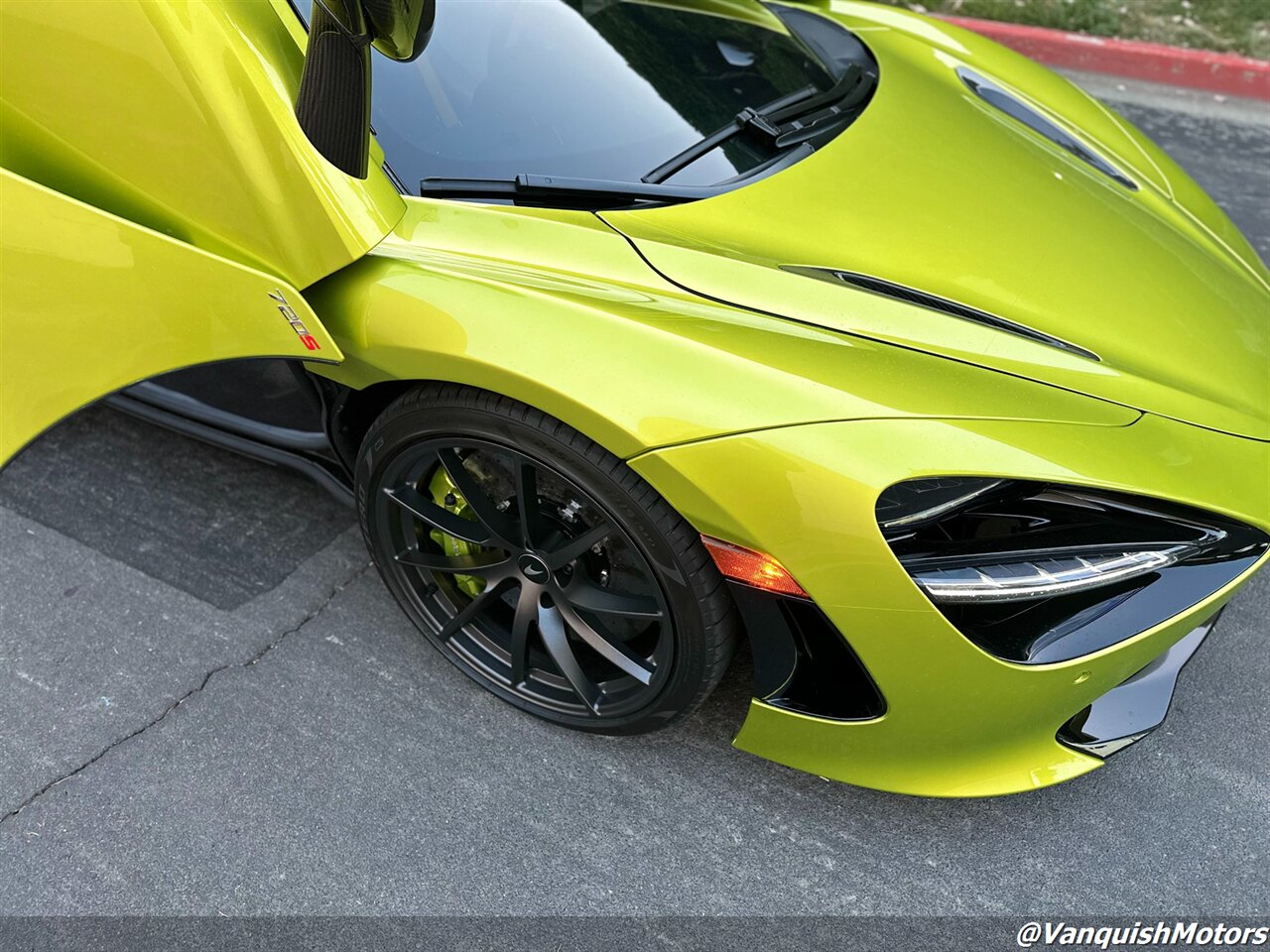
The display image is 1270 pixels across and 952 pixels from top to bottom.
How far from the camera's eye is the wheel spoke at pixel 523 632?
2191 millimetres

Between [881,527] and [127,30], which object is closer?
[881,527]

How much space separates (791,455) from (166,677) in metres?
1.58

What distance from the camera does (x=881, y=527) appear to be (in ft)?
5.66

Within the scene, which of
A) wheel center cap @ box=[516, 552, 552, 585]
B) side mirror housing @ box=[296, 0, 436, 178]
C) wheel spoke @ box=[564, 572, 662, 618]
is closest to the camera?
side mirror housing @ box=[296, 0, 436, 178]

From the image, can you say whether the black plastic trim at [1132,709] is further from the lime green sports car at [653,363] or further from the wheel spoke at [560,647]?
the wheel spoke at [560,647]

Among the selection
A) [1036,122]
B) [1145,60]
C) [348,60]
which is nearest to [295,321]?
[348,60]

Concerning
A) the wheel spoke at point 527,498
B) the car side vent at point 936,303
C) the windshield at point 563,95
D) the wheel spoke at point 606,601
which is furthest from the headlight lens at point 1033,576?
the windshield at point 563,95

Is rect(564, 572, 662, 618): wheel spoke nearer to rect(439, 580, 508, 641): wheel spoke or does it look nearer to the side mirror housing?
rect(439, 580, 508, 641): wheel spoke

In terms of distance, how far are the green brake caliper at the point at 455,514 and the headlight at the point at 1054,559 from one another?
0.96 meters

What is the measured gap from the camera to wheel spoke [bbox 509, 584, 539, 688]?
2191 mm

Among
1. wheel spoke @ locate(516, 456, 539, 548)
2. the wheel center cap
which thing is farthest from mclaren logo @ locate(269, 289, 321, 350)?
the wheel center cap

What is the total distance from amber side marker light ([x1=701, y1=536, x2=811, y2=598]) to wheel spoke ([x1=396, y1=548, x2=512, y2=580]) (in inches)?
21.0

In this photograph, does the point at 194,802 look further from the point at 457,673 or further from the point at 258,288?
the point at 258,288

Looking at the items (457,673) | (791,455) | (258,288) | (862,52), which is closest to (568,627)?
(457,673)
